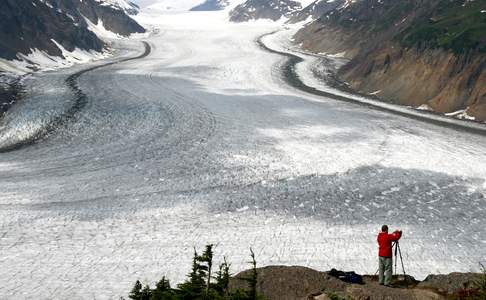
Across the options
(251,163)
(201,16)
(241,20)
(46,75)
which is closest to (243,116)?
(251,163)

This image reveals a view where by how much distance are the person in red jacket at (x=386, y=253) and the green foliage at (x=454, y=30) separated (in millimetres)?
26650

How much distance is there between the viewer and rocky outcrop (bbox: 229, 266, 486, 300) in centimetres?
937

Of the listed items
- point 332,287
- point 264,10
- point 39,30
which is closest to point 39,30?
point 39,30

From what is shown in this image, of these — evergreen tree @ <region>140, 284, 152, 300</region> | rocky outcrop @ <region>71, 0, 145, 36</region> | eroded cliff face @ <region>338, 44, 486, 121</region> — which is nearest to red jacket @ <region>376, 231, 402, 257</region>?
evergreen tree @ <region>140, 284, 152, 300</region>

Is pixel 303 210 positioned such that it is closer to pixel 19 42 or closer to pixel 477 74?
pixel 477 74

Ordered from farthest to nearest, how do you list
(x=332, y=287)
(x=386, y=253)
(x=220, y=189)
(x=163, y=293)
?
1. (x=220, y=189)
2. (x=386, y=253)
3. (x=332, y=287)
4. (x=163, y=293)

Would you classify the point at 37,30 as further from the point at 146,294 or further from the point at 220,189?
the point at 146,294

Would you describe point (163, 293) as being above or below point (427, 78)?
below

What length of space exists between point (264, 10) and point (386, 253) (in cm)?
12608

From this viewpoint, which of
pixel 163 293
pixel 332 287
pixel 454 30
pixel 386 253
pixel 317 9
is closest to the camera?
pixel 163 293

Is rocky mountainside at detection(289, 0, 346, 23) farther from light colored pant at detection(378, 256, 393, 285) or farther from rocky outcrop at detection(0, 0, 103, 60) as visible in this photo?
light colored pant at detection(378, 256, 393, 285)

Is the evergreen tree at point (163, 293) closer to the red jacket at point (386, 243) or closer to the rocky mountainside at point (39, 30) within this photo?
the red jacket at point (386, 243)

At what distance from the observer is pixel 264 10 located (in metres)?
131

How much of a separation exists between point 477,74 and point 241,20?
102387mm
